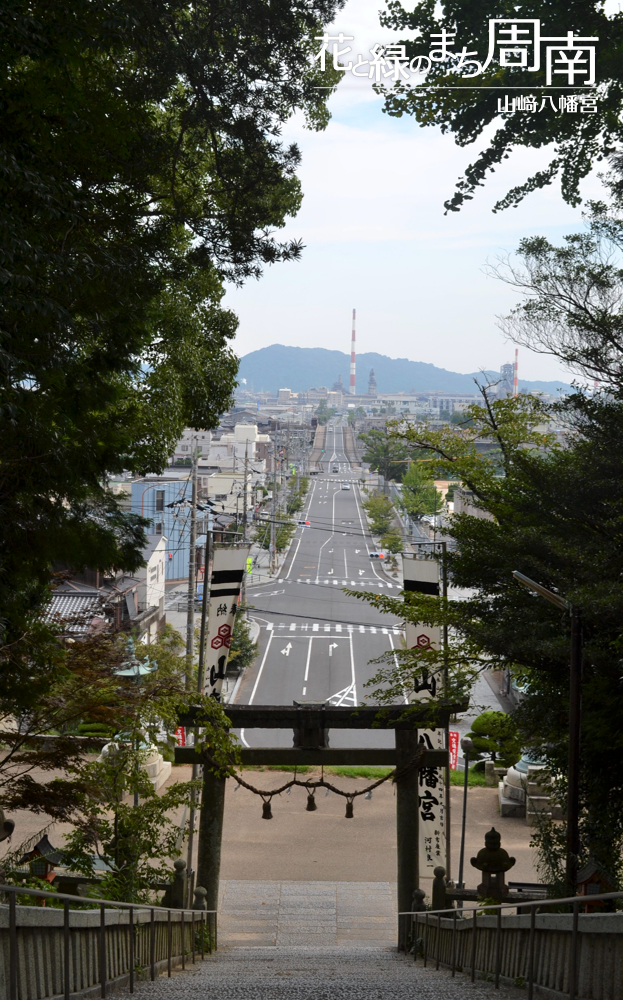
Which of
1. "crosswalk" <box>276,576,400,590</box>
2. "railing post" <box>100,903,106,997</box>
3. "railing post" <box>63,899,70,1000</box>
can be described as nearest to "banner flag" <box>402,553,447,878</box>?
"railing post" <box>100,903,106,997</box>

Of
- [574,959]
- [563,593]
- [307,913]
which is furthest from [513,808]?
[574,959]

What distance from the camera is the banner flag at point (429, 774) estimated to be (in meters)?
13.8

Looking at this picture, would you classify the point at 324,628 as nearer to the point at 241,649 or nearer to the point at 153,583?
the point at 241,649

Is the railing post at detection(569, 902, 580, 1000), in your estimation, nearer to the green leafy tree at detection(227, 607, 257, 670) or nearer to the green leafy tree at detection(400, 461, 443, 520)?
the green leafy tree at detection(227, 607, 257, 670)

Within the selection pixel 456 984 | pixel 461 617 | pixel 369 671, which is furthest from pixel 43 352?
pixel 369 671

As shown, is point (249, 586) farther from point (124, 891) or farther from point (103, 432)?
point (103, 432)

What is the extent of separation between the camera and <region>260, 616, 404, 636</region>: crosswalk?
38.3 meters

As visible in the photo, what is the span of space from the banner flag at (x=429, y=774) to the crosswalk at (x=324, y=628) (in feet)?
78.6

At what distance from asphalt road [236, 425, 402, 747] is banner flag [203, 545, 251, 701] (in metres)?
5.25

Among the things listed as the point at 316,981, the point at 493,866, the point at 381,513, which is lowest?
the point at 493,866

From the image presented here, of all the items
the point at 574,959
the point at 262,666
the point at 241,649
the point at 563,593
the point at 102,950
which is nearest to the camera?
the point at 574,959

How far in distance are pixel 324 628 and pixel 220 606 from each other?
26054 mm

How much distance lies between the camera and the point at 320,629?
38.8 meters

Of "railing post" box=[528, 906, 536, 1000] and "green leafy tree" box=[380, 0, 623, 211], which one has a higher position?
"green leafy tree" box=[380, 0, 623, 211]
